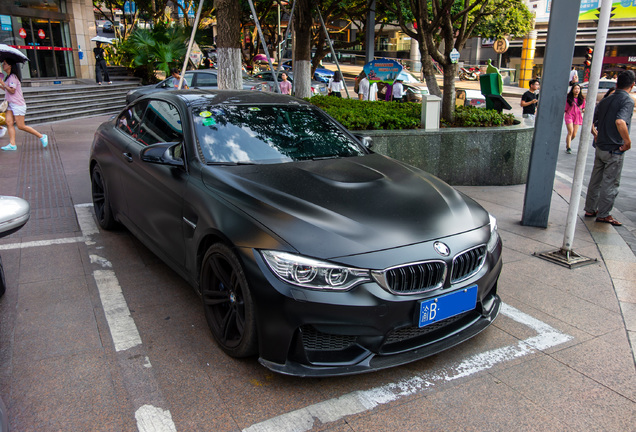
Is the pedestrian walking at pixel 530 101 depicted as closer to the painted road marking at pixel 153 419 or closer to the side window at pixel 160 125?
the side window at pixel 160 125

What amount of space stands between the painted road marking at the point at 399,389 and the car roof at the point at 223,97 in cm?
256

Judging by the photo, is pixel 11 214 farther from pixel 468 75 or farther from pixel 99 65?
pixel 468 75

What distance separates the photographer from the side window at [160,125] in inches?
163

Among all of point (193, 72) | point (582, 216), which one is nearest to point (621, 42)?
point (193, 72)

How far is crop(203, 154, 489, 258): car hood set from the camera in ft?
9.53

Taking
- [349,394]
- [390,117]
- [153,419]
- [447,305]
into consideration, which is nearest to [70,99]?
[390,117]

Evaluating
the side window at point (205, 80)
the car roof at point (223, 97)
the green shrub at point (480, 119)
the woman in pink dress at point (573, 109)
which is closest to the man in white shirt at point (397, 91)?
the side window at point (205, 80)

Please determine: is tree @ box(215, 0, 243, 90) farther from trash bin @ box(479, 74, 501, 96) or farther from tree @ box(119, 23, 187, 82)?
tree @ box(119, 23, 187, 82)

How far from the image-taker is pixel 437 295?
2.94 metres

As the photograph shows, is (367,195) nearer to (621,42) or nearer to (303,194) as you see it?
(303,194)

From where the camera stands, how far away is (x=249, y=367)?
322cm

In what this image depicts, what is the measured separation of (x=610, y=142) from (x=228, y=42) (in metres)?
6.22

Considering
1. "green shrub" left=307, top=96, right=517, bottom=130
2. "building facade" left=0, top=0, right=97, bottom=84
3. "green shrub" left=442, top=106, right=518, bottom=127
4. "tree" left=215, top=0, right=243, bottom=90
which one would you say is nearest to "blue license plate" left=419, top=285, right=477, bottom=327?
"green shrub" left=307, top=96, right=517, bottom=130

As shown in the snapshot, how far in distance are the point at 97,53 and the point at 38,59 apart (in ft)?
7.78
